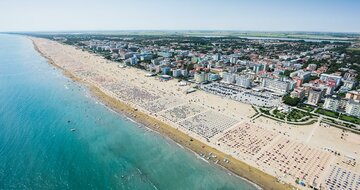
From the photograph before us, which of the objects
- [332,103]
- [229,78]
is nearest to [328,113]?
[332,103]

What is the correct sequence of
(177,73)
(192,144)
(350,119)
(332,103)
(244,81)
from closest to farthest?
1. (192,144)
2. (350,119)
3. (332,103)
4. (244,81)
5. (177,73)

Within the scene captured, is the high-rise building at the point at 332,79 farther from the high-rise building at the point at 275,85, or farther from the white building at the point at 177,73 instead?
the white building at the point at 177,73

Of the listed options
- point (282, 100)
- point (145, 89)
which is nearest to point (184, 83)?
point (145, 89)

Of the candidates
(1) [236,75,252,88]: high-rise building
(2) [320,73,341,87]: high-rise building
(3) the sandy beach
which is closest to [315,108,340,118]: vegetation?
(3) the sandy beach

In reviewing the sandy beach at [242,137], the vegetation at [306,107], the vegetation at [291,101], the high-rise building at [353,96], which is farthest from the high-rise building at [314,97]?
the sandy beach at [242,137]

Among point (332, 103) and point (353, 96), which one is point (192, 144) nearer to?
point (332, 103)

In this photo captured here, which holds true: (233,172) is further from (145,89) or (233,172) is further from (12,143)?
(145,89)

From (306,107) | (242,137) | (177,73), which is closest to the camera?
(242,137)
